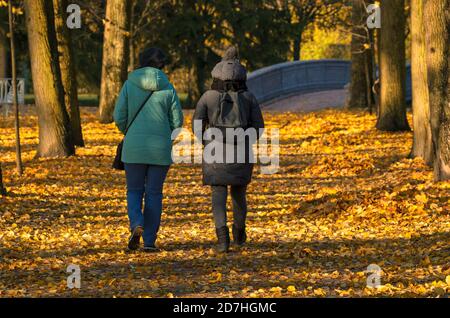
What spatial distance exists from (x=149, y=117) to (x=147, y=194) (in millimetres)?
740

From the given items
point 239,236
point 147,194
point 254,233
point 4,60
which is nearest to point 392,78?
point 254,233

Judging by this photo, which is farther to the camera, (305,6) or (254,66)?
(305,6)

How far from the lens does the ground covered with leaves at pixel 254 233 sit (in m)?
9.52

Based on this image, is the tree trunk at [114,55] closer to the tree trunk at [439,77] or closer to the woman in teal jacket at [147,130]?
the tree trunk at [439,77]

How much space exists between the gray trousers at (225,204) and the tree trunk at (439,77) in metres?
4.32

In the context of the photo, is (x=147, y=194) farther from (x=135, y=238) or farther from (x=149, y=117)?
(x=149, y=117)

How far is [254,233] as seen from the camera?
12695 millimetres

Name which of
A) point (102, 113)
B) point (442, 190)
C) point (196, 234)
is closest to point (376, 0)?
point (102, 113)

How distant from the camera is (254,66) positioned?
5025 centimetres

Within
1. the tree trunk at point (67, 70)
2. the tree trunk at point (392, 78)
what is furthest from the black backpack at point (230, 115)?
the tree trunk at point (392, 78)

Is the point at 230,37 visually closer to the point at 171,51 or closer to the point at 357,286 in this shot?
the point at 171,51

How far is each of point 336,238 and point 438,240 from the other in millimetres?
1173

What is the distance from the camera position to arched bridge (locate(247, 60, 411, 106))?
137 feet

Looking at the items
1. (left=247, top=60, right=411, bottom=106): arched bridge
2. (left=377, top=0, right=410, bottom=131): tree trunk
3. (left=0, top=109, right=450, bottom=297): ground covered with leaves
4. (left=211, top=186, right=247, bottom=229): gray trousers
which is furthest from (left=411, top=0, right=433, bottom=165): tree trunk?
(left=247, top=60, right=411, bottom=106): arched bridge
